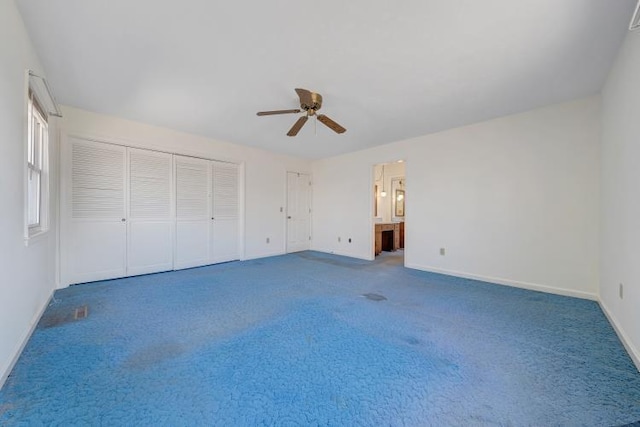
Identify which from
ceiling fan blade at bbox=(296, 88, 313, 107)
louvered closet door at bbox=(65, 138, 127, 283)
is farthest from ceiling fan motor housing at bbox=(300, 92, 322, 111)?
louvered closet door at bbox=(65, 138, 127, 283)

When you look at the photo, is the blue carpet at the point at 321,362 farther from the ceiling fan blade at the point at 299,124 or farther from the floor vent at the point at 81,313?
the ceiling fan blade at the point at 299,124

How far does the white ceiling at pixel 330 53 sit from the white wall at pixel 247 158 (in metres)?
0.34

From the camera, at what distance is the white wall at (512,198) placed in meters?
3.22

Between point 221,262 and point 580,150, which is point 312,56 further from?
point 221,262

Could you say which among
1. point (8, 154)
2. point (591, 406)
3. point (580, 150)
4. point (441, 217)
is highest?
point (580, 150)

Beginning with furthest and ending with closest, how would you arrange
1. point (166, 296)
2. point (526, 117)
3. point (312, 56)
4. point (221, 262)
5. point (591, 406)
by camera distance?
point (221, 262) < point (526, 117) < point (166, 296) < point (312, 56) < point (591, 406)

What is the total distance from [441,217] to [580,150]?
196 cm

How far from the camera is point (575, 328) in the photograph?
94.7 inches

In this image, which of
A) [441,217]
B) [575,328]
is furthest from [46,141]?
[575,328]

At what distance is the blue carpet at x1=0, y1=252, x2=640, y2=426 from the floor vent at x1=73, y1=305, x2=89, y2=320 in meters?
0.08

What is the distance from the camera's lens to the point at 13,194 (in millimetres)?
1838

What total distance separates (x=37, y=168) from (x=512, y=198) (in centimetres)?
606

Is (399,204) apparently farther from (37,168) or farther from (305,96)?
(37,168)

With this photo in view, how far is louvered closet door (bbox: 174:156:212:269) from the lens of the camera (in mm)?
4668
